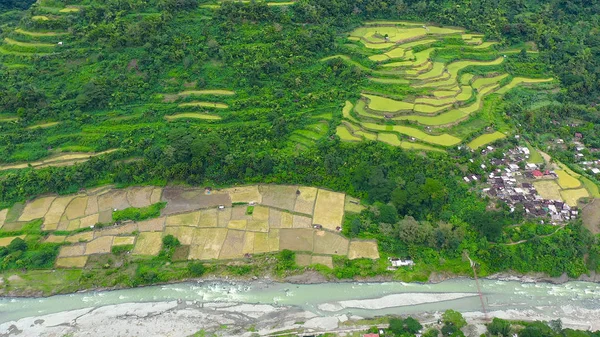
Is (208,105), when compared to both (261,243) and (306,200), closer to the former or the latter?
(306,200)

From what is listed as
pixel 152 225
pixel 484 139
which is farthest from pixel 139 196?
pixel 484 139

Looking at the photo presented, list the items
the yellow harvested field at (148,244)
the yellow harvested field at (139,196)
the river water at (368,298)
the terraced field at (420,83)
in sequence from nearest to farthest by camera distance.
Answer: the river water at (368,298) < the yellow harvested field at (148,244) < the yellow harvested field at (139,196) < the terraced field at (420,83)

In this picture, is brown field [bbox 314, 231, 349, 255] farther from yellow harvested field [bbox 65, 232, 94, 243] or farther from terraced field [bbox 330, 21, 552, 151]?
yellow harvested field [bbox 65, 232, 94, 243]

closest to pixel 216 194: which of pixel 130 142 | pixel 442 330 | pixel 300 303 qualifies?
pixel 130 142


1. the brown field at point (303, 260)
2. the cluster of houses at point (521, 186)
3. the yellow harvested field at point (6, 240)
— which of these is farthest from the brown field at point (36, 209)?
the cluster of houses at point (521, 186)

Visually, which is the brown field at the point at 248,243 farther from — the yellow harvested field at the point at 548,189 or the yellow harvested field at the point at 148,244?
the yellow harvested field at the point at 548,189

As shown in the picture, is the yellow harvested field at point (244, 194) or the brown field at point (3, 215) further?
the yellow harvested field at point (244, 194)

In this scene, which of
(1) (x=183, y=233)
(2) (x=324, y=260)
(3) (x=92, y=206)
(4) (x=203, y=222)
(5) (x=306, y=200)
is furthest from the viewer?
(5) (x=306, y=200)

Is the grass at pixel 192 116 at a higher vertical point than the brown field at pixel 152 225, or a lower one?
higher
